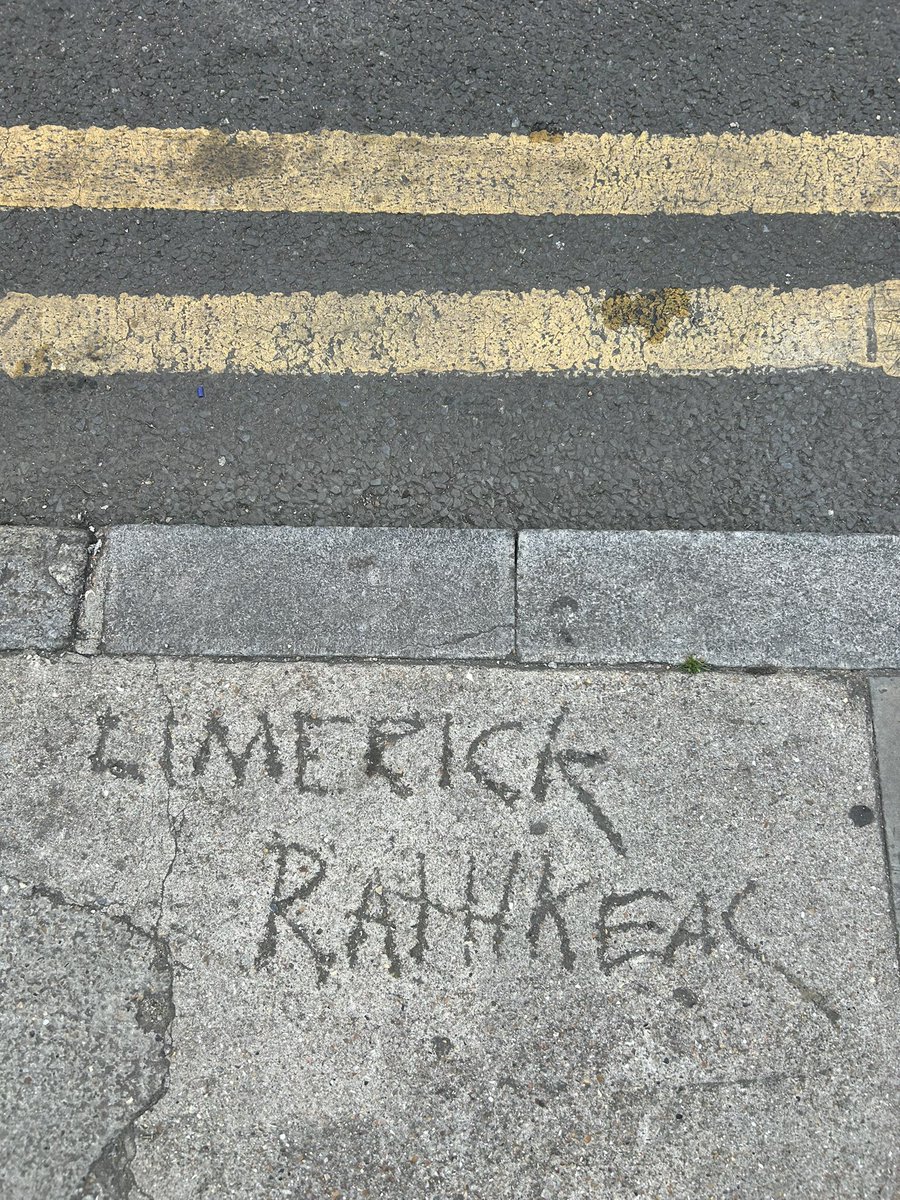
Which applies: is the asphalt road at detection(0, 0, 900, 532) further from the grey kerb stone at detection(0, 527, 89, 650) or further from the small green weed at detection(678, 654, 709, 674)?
A: the small green weed at detection(678, 654, 709, 674)

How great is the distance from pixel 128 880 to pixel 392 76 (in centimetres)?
257

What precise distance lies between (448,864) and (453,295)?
66.5 inches

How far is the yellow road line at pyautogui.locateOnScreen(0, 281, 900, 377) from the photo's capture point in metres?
2.66

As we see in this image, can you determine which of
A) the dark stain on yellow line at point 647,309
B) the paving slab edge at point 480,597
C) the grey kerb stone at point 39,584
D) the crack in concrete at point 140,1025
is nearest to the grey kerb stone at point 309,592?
the paving slab edge at point 480,597

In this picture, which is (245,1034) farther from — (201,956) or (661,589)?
(661,589)

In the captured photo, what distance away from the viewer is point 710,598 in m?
2.50

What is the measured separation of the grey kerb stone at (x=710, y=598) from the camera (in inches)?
97.0

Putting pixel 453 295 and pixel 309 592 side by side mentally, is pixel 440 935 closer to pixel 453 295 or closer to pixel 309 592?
pixel 309 592

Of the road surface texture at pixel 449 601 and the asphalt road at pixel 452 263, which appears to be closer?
the road surface texture at pixel 449 601

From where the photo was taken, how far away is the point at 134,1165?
211 cm

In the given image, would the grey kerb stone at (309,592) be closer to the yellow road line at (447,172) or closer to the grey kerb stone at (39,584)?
the grey kerb stone at (39,584)

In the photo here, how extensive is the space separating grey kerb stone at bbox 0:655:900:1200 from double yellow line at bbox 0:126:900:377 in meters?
0.98

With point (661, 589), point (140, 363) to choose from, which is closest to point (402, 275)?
point (140, 363)

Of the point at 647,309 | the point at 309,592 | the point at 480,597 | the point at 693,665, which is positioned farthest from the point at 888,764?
the point at 309,592
